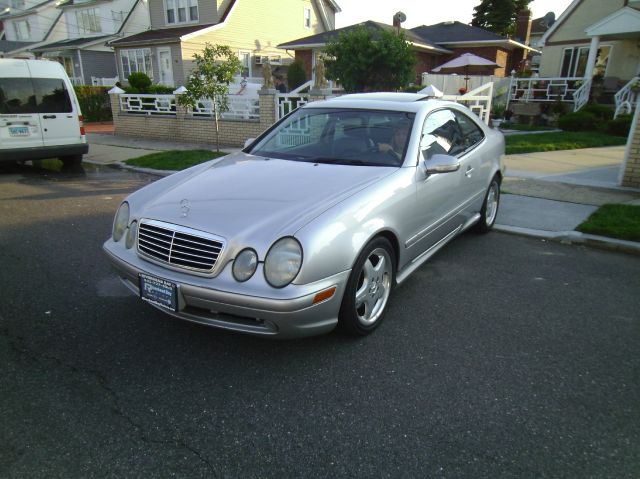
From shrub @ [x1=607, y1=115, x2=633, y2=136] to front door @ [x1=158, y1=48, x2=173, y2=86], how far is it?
67.0ft

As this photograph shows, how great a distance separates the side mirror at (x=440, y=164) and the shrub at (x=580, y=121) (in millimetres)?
14032

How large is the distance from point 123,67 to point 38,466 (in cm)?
2880

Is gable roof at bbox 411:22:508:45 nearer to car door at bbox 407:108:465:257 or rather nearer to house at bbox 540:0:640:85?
house at bbox 540:0:640:85

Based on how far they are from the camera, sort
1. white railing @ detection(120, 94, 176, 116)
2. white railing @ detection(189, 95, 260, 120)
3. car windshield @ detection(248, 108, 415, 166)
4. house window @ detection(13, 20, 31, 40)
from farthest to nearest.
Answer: house window @ detection(13, 20, 31, 40) < white railing @ detection(120, 94, 176, 116) < white railing @ detection(189, 95, 260, 120) < car windshield @ detection(248, 108, 415, 166)

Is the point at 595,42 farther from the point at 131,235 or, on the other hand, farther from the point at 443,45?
the point at 131,235

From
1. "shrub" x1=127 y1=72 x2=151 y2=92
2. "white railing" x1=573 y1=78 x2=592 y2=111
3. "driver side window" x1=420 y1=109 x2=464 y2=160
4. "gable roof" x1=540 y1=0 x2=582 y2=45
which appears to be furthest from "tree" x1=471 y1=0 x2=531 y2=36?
"driver side window" x1=420 y1=109 x2=464 y2=160

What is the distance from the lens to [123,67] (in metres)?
26.7

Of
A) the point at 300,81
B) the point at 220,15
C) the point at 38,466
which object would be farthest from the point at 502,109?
the point at 38,466

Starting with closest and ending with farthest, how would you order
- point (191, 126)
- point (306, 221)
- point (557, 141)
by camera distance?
point (306, 221) < point (557, 141) < point (191, 126)

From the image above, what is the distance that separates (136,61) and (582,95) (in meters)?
22.5

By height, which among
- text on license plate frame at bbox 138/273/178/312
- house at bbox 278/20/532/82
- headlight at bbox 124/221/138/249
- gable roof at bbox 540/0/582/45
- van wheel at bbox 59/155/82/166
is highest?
gable roof at bbox 540/0/582/45

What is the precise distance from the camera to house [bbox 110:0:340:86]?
942 inches

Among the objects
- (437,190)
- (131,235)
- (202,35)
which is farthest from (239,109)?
(202,35)

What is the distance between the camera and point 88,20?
33688 millimetres
